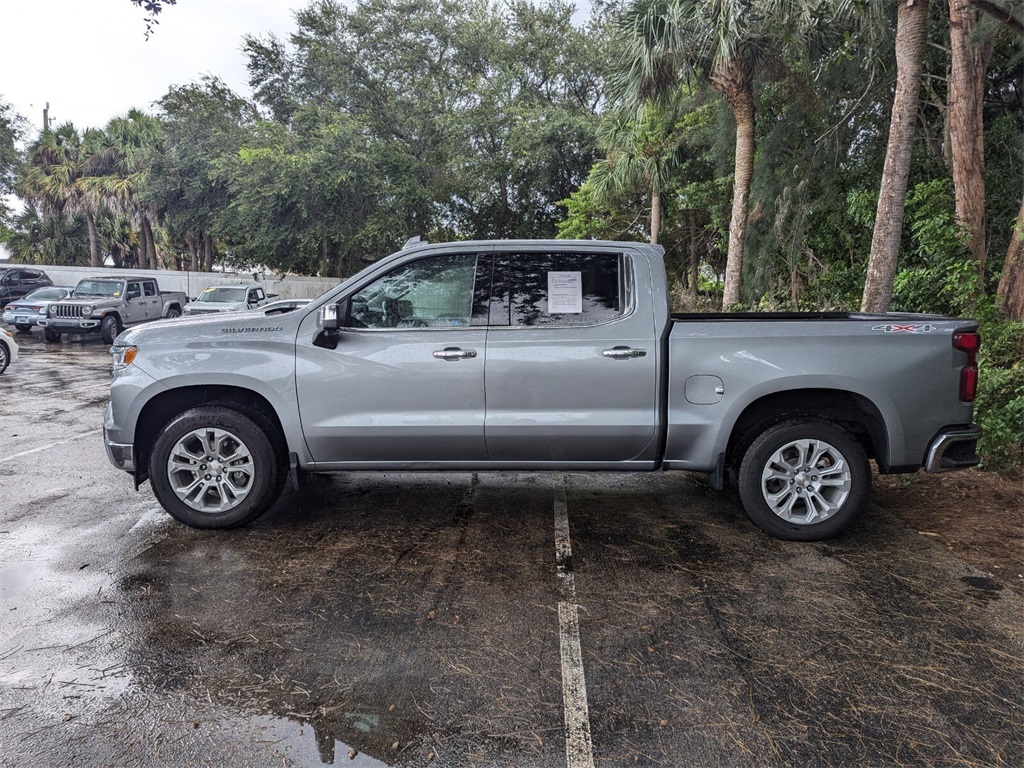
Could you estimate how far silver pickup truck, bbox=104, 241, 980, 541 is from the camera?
470cm

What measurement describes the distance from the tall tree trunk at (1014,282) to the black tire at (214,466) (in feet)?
29.5

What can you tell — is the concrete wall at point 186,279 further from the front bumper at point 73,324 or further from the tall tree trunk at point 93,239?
the front bumper at point 73,324

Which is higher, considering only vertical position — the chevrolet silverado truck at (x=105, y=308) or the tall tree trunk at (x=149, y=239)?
the tall tree trunk at (x=149, y=239)

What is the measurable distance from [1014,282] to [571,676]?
899 centimetres

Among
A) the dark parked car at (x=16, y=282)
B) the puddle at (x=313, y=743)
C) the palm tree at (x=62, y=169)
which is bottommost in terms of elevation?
the puddle at (x=313, y=743)

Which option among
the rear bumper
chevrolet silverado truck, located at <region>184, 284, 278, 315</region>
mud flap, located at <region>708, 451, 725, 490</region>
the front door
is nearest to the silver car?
chevrolet silverado truck, located at <region>184, 284, 278, 315</region>

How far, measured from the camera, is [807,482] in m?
4.82

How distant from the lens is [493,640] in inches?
139

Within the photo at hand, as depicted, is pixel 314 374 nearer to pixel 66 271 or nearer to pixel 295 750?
pixel 295 750

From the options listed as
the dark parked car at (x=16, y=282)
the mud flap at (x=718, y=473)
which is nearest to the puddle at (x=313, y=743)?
the mud flap at (x=718, y=473)


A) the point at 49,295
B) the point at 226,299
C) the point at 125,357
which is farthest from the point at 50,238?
the point at 125,357

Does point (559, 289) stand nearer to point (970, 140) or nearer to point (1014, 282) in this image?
point (1014, 282)

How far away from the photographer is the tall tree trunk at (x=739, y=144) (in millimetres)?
13688

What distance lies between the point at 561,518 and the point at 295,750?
291cm
